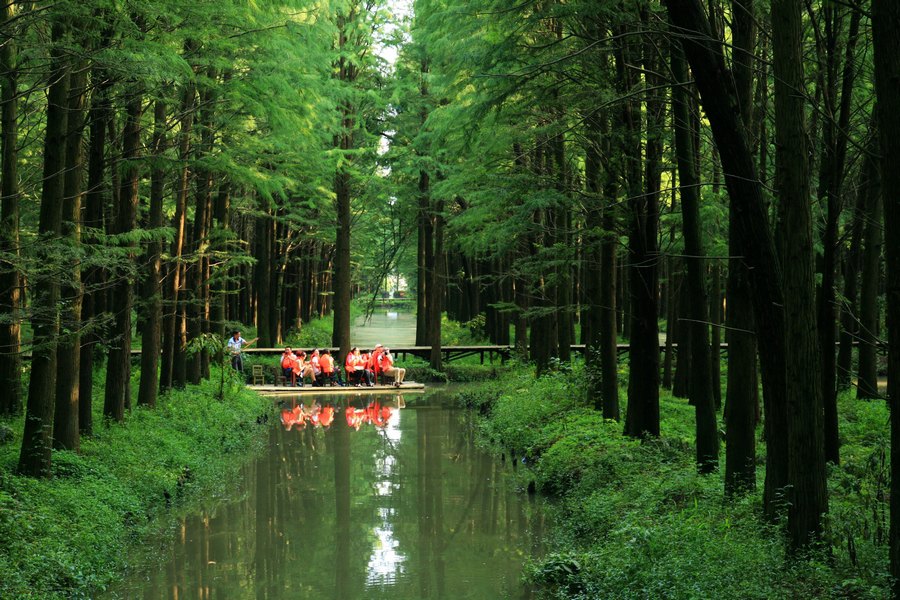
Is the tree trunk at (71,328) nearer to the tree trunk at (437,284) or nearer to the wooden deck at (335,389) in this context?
the wooden deck at (335,389)

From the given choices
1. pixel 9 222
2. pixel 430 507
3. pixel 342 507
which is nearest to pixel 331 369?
pixel 342 507

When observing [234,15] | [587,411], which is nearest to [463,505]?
[587,411]

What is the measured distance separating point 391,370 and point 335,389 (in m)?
2.18

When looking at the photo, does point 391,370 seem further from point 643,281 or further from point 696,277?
point 696,277

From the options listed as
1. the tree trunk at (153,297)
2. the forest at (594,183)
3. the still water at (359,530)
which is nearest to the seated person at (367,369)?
the forest at (594,183)

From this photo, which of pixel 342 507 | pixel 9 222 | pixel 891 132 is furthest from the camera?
pixel 342 507

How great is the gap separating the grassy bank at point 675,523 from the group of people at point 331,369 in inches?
547

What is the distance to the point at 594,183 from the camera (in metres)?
15.6

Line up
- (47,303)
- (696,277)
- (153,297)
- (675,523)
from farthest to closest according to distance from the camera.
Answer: (153,297) → (696,277) → (47,303) → (675,523)

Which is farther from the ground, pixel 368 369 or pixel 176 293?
pixel 176 293

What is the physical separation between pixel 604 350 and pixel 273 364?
18022mm

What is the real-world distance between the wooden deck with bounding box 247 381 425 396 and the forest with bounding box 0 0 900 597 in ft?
15.5

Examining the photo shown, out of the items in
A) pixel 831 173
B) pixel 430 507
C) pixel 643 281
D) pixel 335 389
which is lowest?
pixel 430 507

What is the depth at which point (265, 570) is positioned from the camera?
29.6 ft
